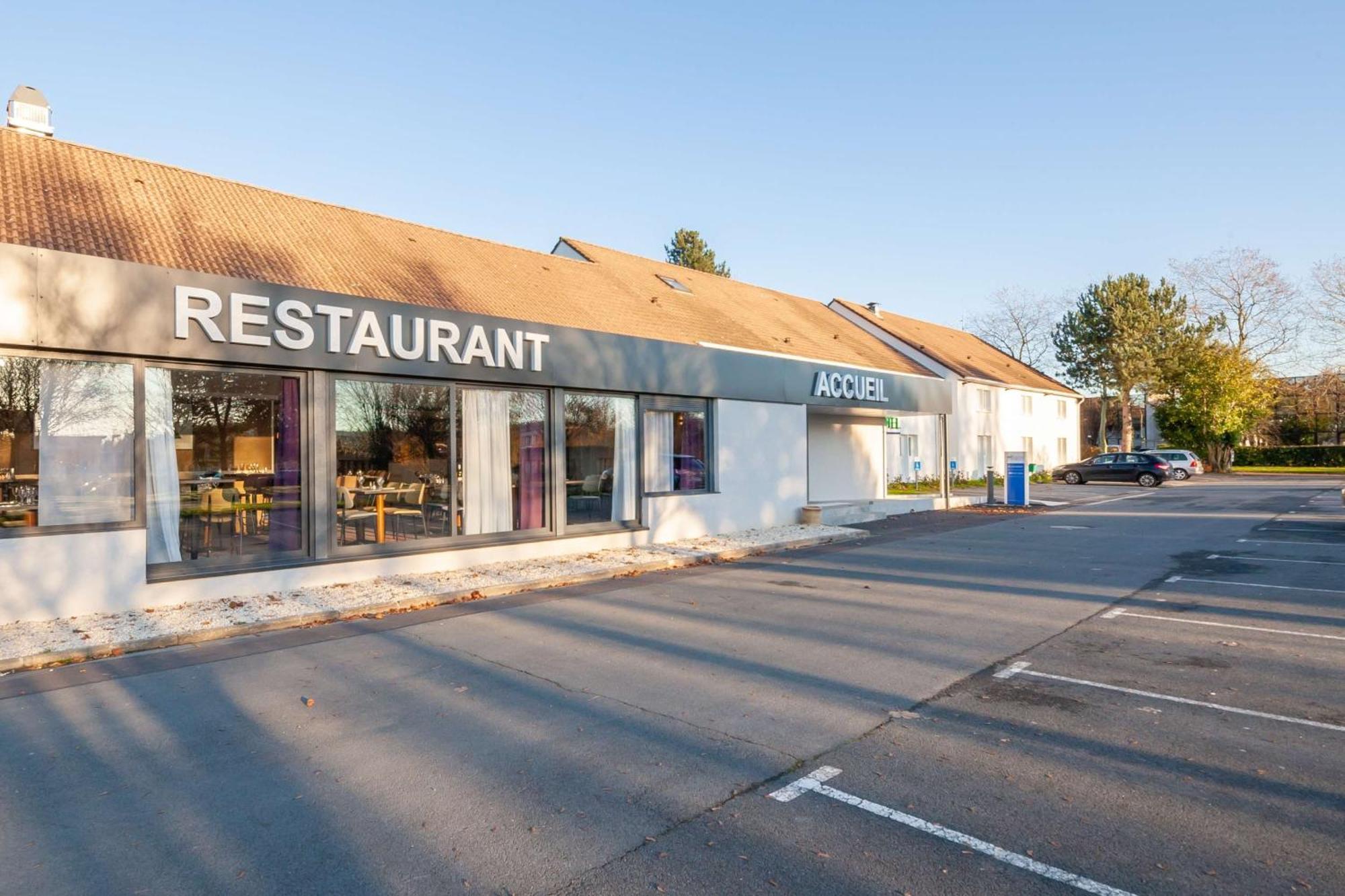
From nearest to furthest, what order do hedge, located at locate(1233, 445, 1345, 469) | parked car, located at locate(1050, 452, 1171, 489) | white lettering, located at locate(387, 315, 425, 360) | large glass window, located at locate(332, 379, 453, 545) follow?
1. large glass window, located at locate(332, 379, 453, 545)
2. white lettering, located at locate(387, 315, 425, 360)
3. parked car, located at locate(1050, 452, 1171, 489)
4. hedge, located at locate(1233, 445, 1345, 469)

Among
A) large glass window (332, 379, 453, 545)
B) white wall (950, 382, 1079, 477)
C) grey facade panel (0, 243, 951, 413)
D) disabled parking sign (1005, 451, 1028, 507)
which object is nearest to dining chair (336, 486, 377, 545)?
large glass window (332, 379, 453, 545)

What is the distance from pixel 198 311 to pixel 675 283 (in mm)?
15057

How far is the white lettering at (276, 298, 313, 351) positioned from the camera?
9898mm

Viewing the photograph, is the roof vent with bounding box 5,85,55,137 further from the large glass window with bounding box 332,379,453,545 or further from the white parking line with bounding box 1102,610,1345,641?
the white parking line with bounding box 1102,610,1345,641

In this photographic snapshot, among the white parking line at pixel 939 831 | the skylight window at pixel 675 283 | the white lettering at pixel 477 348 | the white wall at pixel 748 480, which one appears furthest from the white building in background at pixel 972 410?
the white parking line at pixel 939 831

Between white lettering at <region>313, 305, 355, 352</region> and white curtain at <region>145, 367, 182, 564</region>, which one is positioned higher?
white lettering at <region>313, 305, 355, 352</region>

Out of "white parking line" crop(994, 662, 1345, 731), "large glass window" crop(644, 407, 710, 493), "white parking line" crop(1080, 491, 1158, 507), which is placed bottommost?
"white parking line" crop(1080, 491, 1158, 507)

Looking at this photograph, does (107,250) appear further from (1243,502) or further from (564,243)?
(1243,502)

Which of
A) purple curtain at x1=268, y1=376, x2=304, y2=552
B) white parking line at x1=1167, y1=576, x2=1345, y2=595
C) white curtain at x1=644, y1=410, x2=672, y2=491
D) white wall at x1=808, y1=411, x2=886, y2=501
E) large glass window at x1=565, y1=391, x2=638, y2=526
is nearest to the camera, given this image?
white parking line at x1=1167, y1=576, x2=1345, y2=595

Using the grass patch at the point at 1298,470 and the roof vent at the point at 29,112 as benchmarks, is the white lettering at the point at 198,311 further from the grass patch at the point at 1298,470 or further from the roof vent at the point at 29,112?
the grass patch at the point at 1298,470

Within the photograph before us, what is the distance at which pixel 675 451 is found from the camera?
15609mm

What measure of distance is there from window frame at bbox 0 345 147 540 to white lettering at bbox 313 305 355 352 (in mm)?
2074

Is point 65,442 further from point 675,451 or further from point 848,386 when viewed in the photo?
point 848,386

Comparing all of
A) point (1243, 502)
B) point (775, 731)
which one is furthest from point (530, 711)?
point (1243, 502)
